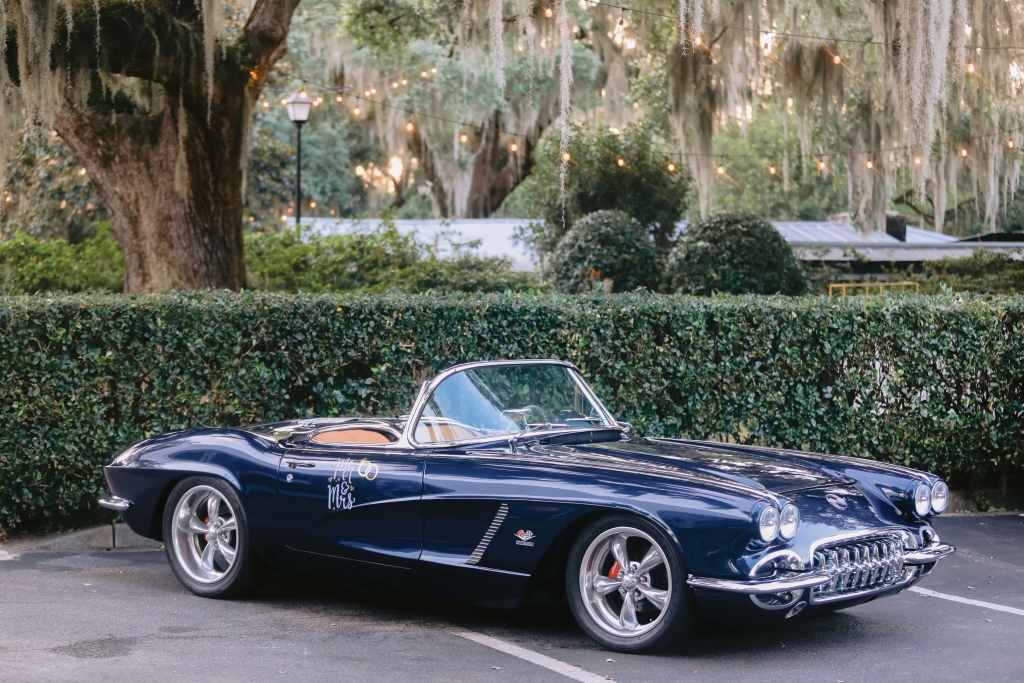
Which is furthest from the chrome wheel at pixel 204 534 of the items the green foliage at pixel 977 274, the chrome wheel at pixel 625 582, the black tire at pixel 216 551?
the green foliage at pixel 977 274

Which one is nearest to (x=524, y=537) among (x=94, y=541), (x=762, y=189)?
(x=94, y=541)

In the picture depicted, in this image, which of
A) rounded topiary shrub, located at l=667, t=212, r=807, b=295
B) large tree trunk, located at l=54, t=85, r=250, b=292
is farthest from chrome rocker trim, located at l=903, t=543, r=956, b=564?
rounded topiary shrub, located at l=667, t=212, r=807, b=295

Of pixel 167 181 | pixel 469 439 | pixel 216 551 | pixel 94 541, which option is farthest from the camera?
pixel 167 181

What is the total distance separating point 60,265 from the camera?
13703 millimetres

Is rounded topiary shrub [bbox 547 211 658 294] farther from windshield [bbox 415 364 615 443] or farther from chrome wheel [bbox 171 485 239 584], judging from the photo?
chrome wheel [bbox 171 485 239 584]

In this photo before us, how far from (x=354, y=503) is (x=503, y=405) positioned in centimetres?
88

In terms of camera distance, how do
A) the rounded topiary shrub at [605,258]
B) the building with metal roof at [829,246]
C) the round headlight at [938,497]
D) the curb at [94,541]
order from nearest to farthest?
the round headlight at [938,497]
the curb at [94,541]
the rounded topiary shrub at [605,258]
the building with metal roof at [829,246]

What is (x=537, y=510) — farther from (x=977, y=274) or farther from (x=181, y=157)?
(x=977, y=274)

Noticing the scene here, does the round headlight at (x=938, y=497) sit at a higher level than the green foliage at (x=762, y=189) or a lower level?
lower

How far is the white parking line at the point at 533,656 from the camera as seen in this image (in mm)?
4449

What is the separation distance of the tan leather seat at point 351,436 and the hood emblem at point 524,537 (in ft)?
3.52

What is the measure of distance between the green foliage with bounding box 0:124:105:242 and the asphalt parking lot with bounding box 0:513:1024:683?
1282cm

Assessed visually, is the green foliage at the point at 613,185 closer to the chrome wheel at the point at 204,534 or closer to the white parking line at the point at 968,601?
the white parking line at the point at 968,601

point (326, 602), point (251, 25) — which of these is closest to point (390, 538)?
point (326, 602)
